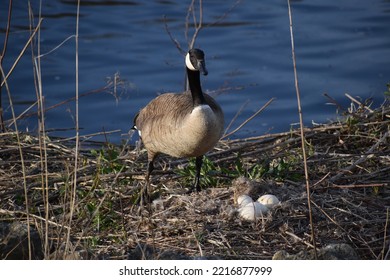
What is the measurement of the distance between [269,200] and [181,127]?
35.8 inches

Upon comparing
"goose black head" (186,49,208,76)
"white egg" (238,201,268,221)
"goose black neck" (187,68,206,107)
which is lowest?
"white egg" (238,201,268,221)

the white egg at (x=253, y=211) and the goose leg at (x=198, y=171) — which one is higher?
the white egg at (x=253, y=211)

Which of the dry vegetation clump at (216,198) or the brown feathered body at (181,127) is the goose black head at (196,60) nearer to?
the brown feathered body at (181,127)

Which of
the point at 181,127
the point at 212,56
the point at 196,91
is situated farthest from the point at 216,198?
the point at 212,56

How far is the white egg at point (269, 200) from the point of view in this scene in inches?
224

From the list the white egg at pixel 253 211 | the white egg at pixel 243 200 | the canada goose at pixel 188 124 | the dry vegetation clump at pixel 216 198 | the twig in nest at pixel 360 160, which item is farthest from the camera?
the twig in nest at pixel 360 160

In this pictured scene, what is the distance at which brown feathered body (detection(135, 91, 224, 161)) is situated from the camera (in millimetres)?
6102

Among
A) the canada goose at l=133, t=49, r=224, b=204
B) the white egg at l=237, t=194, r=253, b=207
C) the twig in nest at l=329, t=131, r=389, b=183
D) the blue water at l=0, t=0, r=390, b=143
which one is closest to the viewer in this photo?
the white egg at l=237, t=194, r=253, b=207

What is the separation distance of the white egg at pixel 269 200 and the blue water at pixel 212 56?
5026mm

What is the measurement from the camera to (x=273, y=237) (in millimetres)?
5492

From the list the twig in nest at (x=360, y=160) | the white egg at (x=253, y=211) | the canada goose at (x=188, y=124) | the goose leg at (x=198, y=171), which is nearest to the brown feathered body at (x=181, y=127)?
the canada goose at (x=188, y=124)

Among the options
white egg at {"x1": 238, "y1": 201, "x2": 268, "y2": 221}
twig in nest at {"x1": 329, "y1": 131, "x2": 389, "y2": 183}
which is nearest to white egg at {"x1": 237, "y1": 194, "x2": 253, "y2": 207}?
white egg at {"x1": 238, "y1": 201, "x2": 268, "y2": 221}

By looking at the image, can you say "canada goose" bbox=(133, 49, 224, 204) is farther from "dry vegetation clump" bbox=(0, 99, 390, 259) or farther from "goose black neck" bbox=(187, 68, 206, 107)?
"dry vegetation clump" bbox=(0, 99, 390, 259)

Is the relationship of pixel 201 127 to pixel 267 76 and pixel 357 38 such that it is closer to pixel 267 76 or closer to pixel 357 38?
pixel 267 76
